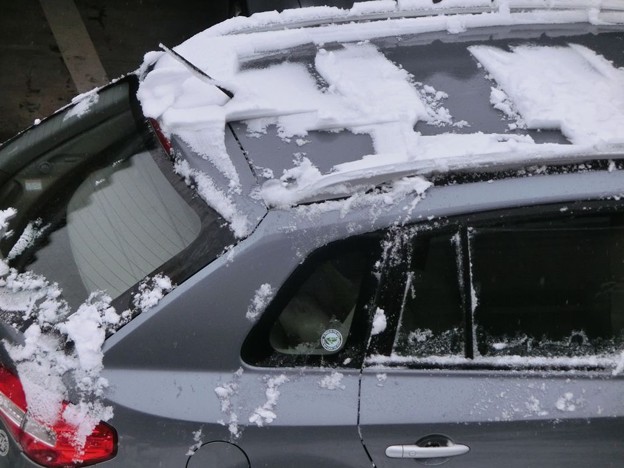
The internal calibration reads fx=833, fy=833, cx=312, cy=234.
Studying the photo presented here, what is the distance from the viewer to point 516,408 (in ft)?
7.67

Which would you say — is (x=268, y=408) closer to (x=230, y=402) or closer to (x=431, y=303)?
(x=230, y=402)

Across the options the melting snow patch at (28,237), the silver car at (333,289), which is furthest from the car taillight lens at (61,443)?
the melting snow patch at (28,237)

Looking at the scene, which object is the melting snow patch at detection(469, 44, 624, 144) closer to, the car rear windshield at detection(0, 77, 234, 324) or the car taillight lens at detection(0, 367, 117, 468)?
the car rear windshield at detection(0, 77, 234, 324)

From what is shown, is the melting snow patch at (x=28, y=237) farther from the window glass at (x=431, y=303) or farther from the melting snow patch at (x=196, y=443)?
the window glass at (x=431, y=303)

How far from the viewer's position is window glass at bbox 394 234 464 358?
2340 millimetres

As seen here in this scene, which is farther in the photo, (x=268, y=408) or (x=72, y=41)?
(x=72, y=41)

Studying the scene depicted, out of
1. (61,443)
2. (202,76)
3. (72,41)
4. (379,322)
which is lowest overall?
(61,443)

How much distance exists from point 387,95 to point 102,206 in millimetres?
981

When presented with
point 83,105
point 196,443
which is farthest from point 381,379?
point 83,105

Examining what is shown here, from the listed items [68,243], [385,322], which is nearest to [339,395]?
[385,322]

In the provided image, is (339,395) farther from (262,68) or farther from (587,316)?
(262,68)

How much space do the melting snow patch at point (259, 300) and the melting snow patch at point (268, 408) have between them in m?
0.19

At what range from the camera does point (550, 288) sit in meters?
2.47

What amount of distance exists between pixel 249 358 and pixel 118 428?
1.29 ft
